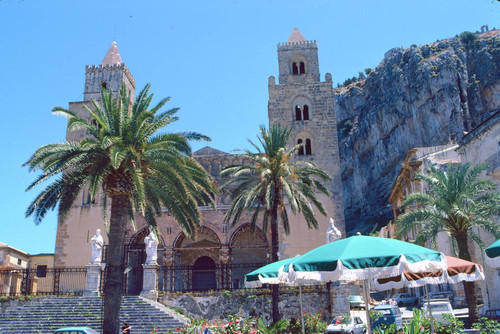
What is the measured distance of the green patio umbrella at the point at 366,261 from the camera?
26.2ft

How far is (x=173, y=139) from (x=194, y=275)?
18.1 metres

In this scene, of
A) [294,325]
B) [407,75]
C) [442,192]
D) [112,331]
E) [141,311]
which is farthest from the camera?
[407,75]

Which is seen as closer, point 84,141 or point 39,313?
point 84,141

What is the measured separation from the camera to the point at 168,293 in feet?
77.5

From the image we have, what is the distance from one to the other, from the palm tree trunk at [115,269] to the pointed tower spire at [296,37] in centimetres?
2513

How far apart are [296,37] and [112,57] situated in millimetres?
14815

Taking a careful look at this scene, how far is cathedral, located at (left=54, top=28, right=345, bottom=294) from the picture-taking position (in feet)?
102

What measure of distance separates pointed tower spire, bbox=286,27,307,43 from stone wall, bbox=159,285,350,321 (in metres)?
21.6

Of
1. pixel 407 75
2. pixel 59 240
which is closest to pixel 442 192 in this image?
pixel 59 240

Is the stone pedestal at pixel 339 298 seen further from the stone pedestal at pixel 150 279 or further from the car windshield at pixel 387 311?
the stone pedestal at pixel 150 279

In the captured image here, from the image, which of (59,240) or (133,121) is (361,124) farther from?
(133,121)

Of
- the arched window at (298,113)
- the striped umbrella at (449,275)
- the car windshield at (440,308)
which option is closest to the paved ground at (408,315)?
the car windshield at (440,308)

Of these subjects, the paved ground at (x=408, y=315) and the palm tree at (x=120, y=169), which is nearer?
Answer: the palm tree at (x=120, y=169)

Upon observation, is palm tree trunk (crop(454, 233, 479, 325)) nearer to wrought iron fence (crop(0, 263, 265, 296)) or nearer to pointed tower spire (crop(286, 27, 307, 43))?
wrought iron fence (crop(0, 263, 265, 296))
